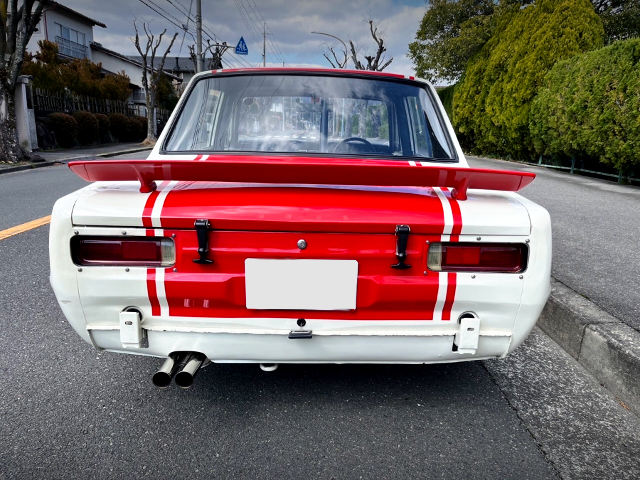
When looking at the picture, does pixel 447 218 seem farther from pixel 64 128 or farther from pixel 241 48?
pixel 241 48

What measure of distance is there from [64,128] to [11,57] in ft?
20.0

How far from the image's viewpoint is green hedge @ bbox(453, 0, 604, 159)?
43.9 feet

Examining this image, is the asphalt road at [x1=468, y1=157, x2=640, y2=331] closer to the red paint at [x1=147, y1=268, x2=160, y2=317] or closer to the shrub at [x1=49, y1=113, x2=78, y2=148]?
the red paint at [x1=147, y1=268, x2=160, y2=317]

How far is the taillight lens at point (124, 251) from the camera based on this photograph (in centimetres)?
180

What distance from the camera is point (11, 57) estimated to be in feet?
40.9

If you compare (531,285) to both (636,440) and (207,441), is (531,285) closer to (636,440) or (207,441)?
(636,440)

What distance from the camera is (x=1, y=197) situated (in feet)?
25.3

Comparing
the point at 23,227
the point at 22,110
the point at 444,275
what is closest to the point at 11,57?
the point at 22,110

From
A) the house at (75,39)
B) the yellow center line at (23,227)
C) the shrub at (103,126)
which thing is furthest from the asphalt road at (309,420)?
the house at (75,39)

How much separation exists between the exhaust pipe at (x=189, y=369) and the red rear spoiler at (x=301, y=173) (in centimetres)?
65

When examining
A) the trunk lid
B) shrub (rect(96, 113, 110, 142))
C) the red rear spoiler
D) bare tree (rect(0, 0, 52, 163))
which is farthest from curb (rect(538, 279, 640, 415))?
shrub (rect(96, 113, 110, 142))

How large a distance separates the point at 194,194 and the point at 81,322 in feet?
2.13

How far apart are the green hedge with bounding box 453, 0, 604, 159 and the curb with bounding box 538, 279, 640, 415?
1247 centimetres

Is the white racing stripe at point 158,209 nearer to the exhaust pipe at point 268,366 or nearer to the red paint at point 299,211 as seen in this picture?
the red paint at point 299,211
